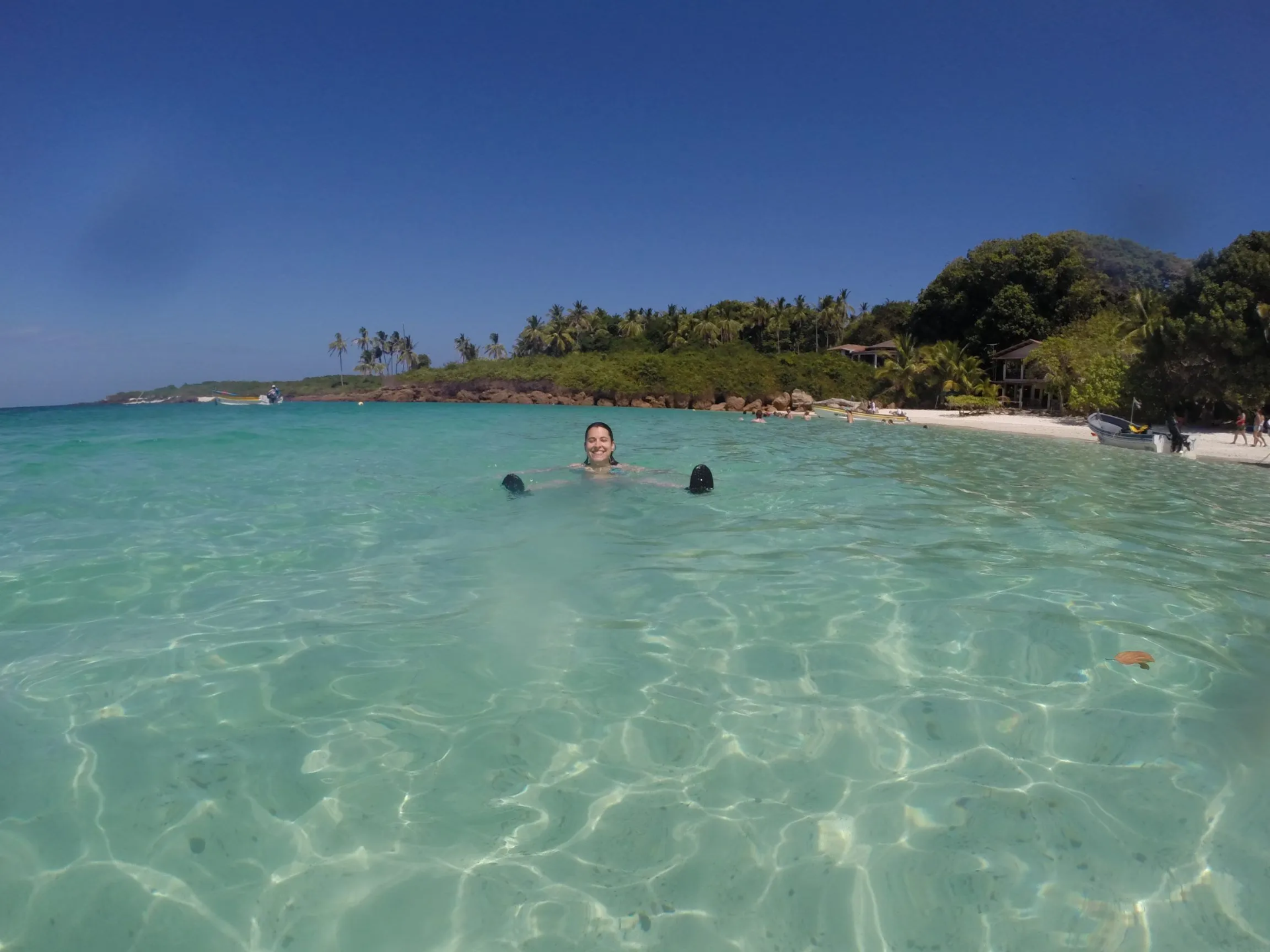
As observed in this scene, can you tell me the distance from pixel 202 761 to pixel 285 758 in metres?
0.33

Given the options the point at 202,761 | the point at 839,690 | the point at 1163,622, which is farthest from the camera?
the point at 1163,622

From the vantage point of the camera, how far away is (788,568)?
18.9 ft

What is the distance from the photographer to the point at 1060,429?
26.2 m

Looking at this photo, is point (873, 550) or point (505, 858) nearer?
point (505, 858)

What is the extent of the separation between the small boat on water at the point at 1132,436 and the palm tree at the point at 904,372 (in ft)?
69.8

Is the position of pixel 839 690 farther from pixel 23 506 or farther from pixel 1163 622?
pixel 23 506

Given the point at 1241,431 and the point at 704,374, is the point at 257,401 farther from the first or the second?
the point at 1241,431

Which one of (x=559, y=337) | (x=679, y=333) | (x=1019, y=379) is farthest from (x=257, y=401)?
(x=1019, y=379)

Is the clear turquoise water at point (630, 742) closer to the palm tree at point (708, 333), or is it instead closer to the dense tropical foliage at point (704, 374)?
the dense tropical foliage at point (704, 374)

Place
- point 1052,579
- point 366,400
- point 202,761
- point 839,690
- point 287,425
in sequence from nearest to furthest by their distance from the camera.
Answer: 1. point 202,761
2. point 839,690
3. point 1052,579
4. point 287,425
5. point 366,400

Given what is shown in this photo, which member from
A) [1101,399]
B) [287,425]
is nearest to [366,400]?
[287,425]

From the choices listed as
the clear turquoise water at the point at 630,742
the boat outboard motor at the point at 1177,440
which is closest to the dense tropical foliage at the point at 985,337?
the boat outboard motor at the point at 1177,440

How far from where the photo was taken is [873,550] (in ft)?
21.0

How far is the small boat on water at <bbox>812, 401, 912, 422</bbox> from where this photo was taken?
3328 cm
